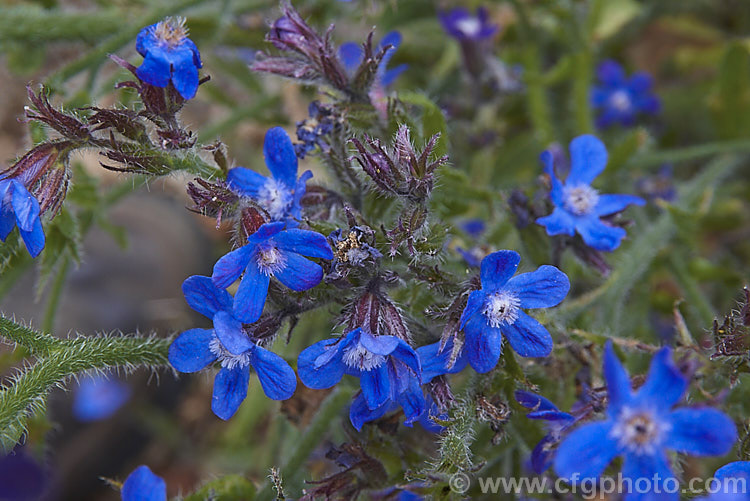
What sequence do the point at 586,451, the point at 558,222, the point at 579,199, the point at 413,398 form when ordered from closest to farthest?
the point at 586,451, the point at 413,398, the point at 558,222, the point at 579,199

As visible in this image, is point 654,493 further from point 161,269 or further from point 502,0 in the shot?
point 161,269

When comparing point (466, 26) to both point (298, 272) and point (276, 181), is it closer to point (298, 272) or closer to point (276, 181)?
point (276, 181)

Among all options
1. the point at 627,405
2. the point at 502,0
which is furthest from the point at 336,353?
the point at 502,0


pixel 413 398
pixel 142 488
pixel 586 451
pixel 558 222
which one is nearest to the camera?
pixel 586 451

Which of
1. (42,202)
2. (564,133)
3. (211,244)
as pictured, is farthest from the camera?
(211,244)

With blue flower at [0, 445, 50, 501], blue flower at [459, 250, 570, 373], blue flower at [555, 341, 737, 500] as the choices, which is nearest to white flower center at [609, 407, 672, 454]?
blue flower at [555, 341, 737, 500]

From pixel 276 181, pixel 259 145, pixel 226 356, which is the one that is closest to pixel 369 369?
pixel 226 356

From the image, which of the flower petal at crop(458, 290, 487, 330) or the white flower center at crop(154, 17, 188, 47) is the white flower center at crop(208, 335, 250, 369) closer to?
the flower petal at crop(458, 290, 487, 330)
